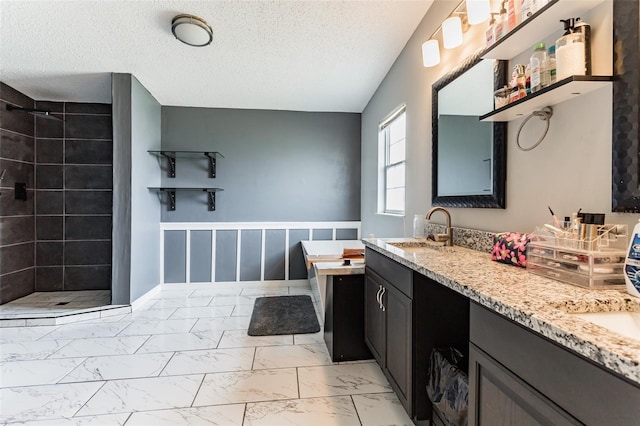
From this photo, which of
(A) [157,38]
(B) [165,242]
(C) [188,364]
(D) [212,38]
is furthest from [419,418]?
(B) [165,242]

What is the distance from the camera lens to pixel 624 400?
505 mm

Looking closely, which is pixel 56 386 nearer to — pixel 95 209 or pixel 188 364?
pixel 188 364

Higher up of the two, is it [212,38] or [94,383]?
[212,38]

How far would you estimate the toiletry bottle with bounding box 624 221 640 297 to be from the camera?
82 cm

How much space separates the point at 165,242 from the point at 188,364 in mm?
2350

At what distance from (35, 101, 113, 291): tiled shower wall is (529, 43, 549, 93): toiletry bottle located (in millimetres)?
4509

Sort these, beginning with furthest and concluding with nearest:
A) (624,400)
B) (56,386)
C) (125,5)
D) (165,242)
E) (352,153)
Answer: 1. (352,153)
2. (165,242)
3. (125,5)
4. (56,386)
5. (624,400)

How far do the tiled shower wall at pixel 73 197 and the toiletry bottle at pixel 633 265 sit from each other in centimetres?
477

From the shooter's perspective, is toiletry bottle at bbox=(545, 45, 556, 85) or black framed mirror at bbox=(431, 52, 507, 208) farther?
black framed mirror at bbox=(431, 52, 507, 208)

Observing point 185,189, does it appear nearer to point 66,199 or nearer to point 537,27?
point 66,199

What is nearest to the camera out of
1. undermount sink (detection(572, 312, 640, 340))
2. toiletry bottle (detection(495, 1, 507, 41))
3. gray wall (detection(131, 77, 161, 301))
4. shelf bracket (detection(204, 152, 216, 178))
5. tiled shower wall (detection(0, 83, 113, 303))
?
undermount sink (detection(572, 312, 640, 340))

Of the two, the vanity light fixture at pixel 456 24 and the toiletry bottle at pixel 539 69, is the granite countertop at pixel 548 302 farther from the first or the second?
the vanity light fixture at pixel 456 24

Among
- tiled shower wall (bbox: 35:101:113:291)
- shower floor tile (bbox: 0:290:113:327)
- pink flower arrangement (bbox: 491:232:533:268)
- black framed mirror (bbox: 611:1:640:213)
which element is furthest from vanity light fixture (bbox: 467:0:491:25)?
tiled shower wall (bbox: 35:101:113:291)

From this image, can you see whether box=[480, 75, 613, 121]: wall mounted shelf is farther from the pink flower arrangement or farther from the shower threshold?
the shower threshold
